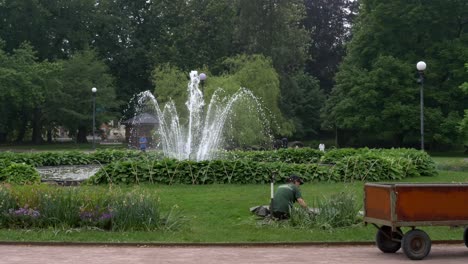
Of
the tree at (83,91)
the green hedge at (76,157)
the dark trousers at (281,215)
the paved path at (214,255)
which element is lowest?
the paved path at (214,255)

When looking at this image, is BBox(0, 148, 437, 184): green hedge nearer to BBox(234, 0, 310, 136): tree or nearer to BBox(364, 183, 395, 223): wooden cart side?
BBox(364, 183, 395, 223): wooden cart side

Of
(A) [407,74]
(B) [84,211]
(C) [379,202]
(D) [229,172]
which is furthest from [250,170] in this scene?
(A) [407,74]

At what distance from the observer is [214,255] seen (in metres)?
12.3

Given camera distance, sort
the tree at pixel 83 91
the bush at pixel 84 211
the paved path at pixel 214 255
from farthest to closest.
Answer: the tree at pixel 83 91 → the bush at pixel 84 211 → the paved path at pixel 214 255

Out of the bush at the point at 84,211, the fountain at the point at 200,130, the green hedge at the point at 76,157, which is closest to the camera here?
the bush at the point at 84,211

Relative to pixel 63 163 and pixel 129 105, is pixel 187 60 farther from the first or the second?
pixel 63 163

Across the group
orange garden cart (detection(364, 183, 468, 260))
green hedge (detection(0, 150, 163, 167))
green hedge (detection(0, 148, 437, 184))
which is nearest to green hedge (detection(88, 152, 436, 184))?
green hedge (detection(0, 148, 437, 184))

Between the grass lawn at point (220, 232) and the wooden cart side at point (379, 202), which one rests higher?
the wooden cart side at point (379, 202)

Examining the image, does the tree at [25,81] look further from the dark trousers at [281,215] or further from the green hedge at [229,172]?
the dark trousers at [281,215]

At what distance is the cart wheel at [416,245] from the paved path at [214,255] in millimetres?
133

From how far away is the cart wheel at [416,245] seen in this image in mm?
11844

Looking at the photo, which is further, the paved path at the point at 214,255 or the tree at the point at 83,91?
the tree at the point at 83,91

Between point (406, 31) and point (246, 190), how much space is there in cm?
3690

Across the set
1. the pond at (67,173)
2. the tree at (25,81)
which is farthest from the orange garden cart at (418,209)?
the tree at (25,81)
